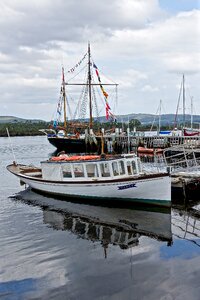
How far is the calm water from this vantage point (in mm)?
13461

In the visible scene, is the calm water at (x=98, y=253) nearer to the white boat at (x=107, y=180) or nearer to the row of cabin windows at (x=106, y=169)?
the white boat at (x=107, y=180)

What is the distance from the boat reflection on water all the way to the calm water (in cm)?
5

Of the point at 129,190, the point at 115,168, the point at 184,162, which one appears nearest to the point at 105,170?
the point at 115,168

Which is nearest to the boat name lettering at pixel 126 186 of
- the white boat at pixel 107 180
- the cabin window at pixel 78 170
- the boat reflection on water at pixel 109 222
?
the white boat at pixel 107 180

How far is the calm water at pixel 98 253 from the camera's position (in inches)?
530

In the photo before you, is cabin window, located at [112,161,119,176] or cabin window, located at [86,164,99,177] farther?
cabin window, located at [86,164,99,177]

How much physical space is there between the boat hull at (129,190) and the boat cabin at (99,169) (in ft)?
2.19

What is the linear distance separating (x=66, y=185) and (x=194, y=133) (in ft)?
155

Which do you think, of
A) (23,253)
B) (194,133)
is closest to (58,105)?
(194,133)

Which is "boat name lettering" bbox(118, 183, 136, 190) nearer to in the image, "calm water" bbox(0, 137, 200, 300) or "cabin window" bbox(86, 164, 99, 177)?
"calm water" bbox(0, 137, 200, 300)

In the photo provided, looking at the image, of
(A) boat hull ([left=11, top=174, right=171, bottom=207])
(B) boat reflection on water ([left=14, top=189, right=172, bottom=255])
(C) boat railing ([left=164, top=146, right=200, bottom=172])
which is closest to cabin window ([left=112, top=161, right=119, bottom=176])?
(A) boat hull ([left=11, top=174, right=171, bottom=207])

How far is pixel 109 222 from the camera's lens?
22.2 meters

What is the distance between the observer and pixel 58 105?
79.4 meters

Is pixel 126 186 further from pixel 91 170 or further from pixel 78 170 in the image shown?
pixel 78 170
